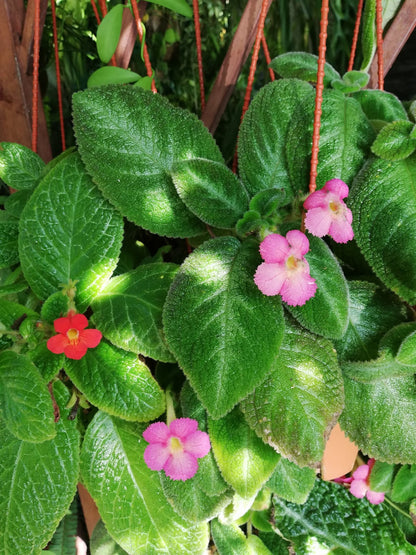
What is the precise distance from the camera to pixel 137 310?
0.51m

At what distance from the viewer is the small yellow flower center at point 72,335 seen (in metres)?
0.47

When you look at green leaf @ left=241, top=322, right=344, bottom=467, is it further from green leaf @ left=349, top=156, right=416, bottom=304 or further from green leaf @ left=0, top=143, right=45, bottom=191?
green leaf @ left=0, top=143, right=45, bottom=191

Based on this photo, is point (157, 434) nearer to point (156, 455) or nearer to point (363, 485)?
point (156, 455)

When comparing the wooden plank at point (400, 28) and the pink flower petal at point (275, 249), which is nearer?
the pink flower petal at point (275, 249)

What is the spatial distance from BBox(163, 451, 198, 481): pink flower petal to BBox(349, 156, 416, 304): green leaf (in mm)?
274

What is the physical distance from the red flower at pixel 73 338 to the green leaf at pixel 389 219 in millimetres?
301

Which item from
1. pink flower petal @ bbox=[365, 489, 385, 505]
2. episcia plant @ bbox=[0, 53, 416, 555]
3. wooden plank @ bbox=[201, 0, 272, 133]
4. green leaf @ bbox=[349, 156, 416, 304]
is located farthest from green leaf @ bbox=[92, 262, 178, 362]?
pink flower petal @ bbox=[365, 489, 385, 505]

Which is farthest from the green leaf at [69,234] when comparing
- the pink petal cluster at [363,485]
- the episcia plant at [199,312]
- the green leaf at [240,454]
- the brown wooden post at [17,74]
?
the pink petal cluster at [363,485]

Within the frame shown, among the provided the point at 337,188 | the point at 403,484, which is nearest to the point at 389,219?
the point at 337,188

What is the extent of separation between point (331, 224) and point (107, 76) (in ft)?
1.15

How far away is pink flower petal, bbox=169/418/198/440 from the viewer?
0.50 meters

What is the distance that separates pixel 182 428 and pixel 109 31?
488 mm

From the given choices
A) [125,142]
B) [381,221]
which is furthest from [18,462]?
[381,221]

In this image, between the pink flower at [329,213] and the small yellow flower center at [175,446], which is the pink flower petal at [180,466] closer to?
the small yellow flower center at [175,446]
